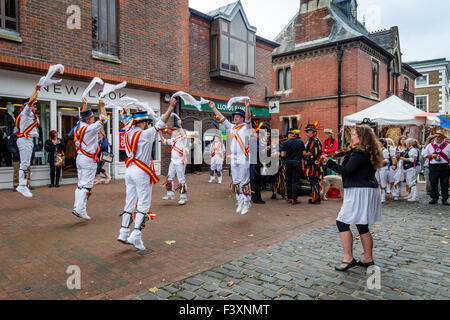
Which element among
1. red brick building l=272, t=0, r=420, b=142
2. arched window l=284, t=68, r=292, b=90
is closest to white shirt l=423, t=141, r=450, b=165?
red brick building l=272, t=0, r=420, b=142

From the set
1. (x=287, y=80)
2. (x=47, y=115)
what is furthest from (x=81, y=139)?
(x=287, y=80)

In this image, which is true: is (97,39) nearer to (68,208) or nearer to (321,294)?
(68,208)

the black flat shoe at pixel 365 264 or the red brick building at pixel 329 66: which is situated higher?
the red brick building at pixel 329 66

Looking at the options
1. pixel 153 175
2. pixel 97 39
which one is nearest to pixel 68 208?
pixel 153 175

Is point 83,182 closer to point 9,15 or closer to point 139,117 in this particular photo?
point 139,117

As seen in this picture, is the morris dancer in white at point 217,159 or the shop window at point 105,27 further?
the morris dancer in white at point 217,159

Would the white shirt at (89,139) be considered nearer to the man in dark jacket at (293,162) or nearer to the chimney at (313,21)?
the man in dark jacket at (293,162)

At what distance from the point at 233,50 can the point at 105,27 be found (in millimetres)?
7437

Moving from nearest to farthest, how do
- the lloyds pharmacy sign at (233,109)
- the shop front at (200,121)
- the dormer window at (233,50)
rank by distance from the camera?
the shop front at (200,121)
the dormer window at (233,50)
the lloyds pharmacy sign at (233,109)

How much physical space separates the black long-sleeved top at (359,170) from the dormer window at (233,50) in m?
13.8

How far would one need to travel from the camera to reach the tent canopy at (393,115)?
10336mm

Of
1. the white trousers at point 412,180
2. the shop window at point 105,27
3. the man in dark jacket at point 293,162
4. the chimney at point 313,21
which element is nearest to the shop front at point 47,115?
the shop window at point 105,27

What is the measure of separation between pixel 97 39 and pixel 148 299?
11681 mm

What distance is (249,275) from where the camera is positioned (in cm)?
400
